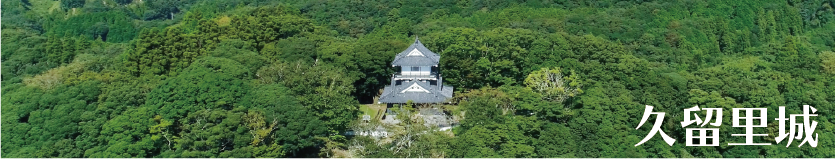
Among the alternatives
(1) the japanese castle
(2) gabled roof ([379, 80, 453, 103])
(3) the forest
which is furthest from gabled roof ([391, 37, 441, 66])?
(2) gabled roof ([379, 80, 453, 103])

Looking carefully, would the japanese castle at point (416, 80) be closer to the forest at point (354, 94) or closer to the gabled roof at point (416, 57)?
the gabled roof at point (416, 57)

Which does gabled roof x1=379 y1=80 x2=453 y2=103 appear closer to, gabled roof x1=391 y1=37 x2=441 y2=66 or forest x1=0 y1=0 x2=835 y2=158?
forest x1=0 y1=0 x2=835 y2=158

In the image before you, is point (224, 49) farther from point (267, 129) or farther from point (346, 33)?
point (346, 33)

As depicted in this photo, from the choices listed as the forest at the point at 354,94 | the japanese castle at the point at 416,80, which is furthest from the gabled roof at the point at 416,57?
the forest at the point at 354,94

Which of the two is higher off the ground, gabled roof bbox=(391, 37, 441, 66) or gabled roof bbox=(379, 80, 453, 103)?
gabled roof bbox=(391, 37, 441, 66)

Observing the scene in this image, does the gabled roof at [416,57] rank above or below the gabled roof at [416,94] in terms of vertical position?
above

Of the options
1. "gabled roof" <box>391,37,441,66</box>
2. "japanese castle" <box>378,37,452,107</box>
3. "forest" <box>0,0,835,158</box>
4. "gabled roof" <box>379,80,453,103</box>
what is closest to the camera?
"forest" <box>0,0,835,158</box>

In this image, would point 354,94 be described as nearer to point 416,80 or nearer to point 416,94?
point 416,80

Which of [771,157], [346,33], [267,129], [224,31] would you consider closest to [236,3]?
[346,33]

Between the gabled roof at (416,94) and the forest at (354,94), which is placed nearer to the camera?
the forest at (354,94)
